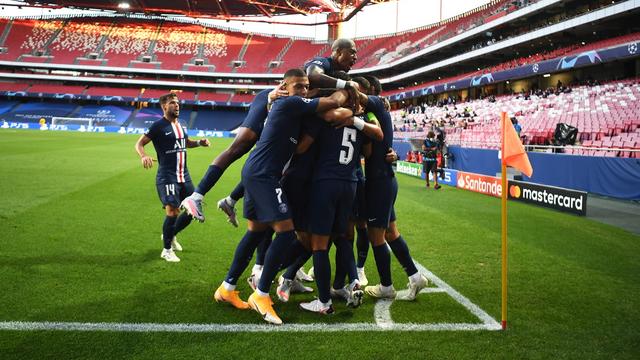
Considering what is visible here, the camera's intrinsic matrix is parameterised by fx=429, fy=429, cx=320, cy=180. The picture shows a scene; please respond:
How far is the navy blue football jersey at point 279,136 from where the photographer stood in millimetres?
3896

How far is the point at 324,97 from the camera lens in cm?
410

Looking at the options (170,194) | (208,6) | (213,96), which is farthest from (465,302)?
(213,96)

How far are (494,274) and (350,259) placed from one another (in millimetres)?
2383

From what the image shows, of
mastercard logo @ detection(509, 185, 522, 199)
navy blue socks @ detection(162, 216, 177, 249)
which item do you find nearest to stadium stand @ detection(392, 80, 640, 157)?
mastercard logo @ detection(509, 185, 522, 199)

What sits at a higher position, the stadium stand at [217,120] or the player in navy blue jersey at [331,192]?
the stadium stand at [217,120]

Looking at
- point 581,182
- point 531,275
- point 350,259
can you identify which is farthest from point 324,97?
point 581,182

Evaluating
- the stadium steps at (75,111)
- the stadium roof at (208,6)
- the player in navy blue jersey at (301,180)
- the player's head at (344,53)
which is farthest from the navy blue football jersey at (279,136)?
the stadium steps at (75,111)

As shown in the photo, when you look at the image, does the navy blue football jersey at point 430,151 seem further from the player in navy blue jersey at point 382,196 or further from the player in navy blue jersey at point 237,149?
the player in navy blue jersey at point 237,149

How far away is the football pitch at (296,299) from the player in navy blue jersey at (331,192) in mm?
302

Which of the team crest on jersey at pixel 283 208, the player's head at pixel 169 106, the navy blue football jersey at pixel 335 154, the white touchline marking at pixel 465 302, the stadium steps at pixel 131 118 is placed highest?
the stadium steps at pixel 131 118

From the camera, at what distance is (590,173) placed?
44.4 ft

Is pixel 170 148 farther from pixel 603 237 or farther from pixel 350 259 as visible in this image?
pixel 603 237

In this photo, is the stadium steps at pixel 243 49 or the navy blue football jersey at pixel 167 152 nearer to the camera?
the navy blue football jersey at pixel 167 152

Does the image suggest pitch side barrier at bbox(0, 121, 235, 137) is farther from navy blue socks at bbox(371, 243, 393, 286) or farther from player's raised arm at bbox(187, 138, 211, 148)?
navy blue socks at bbox(371, 243, 393, 286)
